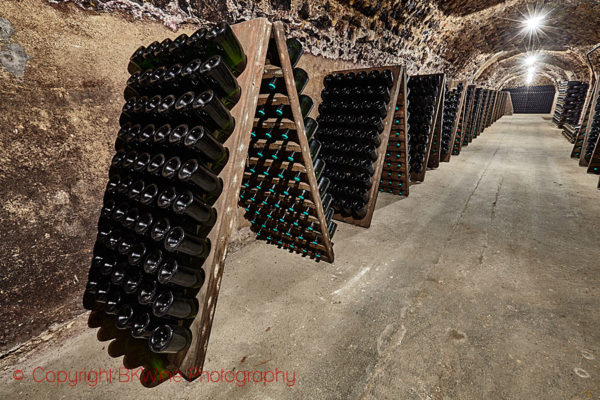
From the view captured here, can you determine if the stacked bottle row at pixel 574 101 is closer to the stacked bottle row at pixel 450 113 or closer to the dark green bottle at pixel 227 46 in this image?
the stacked bottle row at pixel 450 113

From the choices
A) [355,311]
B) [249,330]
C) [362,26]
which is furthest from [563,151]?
[249,330]

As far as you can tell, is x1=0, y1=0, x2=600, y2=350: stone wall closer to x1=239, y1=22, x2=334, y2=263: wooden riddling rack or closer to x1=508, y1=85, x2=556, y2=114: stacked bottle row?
x1=239, y1=22, x2=334, y2=263: wooden riddling rack

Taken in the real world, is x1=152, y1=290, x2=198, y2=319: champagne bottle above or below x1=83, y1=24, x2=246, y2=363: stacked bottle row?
below

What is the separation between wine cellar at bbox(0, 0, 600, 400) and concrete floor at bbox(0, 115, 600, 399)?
0.01m

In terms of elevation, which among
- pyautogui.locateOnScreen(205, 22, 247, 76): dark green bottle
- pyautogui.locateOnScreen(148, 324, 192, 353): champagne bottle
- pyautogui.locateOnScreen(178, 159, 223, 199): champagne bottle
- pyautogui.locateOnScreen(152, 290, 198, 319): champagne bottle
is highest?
pyautogui.locateOnScreen(205, 22, 247, 76): dark green bottle

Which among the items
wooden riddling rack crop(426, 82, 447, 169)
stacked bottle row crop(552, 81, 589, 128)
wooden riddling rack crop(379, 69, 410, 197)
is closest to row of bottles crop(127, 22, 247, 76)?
wooden riddling rack crop(379, 69, 410, 197)

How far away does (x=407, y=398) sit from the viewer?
111 cm

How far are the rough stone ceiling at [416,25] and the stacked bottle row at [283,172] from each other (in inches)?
37.6

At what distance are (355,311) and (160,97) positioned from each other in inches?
68.8

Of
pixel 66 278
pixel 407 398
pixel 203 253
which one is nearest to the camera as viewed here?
pixel 407 398

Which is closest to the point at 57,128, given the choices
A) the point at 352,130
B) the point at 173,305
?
the point at 173,305

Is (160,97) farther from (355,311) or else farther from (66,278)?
(355,311)

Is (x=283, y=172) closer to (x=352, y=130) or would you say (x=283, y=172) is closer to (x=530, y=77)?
(x=352, y=130)

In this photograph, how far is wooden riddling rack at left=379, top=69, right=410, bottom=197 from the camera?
2.96 m
